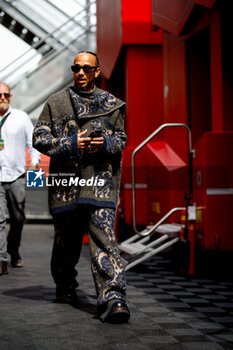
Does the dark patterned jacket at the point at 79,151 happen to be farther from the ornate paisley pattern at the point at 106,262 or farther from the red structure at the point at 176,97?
the red structure at the point at 176,97

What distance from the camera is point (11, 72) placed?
15352 millimetres

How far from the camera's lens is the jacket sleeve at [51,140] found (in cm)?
416

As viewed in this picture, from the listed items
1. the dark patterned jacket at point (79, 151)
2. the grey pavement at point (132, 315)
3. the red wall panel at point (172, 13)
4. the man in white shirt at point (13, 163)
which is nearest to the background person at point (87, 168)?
the dark patterned jacket at point (79, 151)

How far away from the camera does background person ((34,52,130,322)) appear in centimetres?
413

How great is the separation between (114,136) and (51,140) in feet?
1.34

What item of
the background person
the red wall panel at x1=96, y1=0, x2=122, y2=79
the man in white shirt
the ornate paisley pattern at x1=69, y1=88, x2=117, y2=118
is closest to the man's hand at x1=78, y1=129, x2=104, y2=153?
the background person

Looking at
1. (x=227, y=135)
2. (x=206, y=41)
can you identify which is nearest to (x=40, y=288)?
(x=227, y=135)

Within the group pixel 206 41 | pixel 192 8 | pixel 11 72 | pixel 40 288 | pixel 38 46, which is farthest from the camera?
pixel 38 46

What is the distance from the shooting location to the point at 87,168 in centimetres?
428

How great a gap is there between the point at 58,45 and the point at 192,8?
970cm

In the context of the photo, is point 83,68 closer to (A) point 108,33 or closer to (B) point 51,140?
(B) point 51,140

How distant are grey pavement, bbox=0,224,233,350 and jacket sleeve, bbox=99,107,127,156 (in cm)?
105

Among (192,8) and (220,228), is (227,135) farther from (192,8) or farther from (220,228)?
(192,8)

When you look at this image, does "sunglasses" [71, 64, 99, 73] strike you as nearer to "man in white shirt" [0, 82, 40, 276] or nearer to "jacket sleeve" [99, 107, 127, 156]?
"jacket sleeve" [99, 107, 127, 156]
